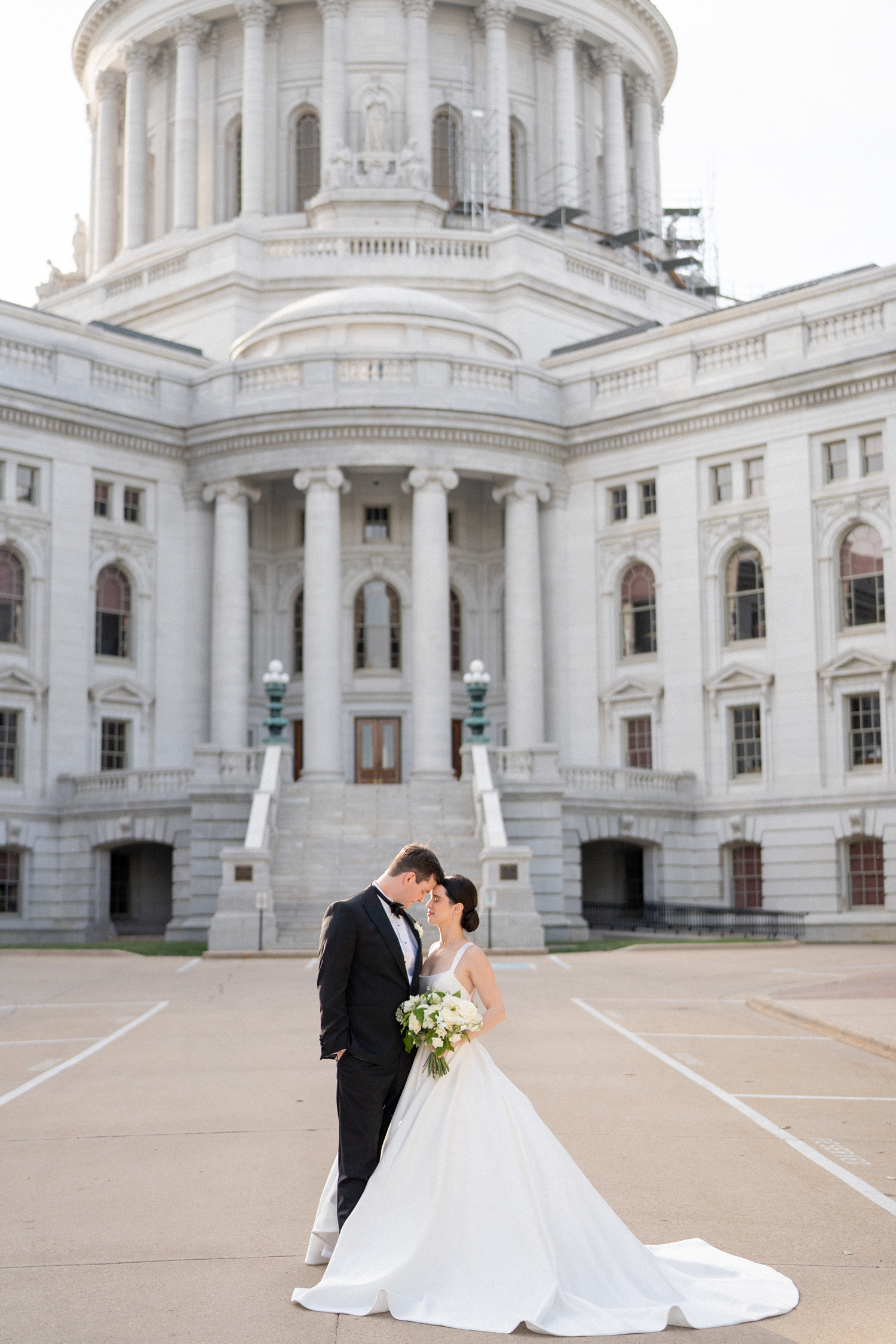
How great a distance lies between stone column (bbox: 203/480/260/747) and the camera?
5181cm

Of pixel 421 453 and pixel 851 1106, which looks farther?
pixel 421 453

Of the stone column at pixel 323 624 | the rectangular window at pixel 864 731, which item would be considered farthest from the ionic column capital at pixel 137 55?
the rectangular window at pixel 864 731

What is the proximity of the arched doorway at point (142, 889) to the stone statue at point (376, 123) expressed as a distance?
37171 millimetres

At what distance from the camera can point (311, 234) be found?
216 ft

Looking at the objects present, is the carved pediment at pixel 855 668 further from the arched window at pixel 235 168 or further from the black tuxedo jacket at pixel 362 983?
the arched window at pixel 235 168

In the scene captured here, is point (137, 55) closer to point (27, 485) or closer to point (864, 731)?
point (27, 485)

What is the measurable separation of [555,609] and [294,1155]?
4289 centimetres

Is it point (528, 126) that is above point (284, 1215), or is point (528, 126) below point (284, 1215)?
above

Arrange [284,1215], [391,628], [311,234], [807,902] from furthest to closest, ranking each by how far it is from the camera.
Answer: [311,234] → [391,628] → [807,902] → [284,1215]

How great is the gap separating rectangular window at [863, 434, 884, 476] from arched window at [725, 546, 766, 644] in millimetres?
4291

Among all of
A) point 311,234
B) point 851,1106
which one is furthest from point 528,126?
point 851,1106

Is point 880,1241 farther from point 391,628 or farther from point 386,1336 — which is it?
point 391,628

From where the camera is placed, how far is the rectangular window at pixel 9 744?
160 feet

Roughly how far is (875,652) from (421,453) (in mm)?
15503
